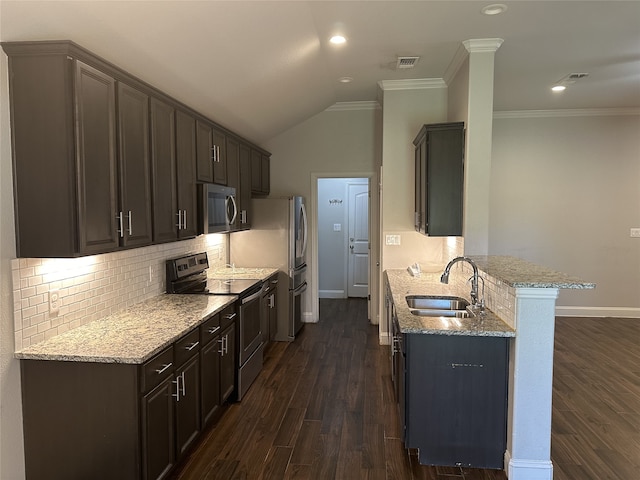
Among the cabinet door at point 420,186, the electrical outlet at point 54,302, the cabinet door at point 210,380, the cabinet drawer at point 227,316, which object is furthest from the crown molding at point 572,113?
the electrical outlet at point 54,302

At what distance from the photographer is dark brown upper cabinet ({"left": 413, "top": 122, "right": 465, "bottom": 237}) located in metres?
3.82

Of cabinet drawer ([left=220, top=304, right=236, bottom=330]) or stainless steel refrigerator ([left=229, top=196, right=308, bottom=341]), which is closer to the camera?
cabinet drawer ([left=220, top=304, right=236, bottom=330])

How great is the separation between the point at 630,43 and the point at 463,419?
336cm

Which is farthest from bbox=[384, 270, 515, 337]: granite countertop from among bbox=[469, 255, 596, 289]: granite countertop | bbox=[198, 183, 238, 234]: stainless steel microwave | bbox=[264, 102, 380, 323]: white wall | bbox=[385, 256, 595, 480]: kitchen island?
bbox=[264, 102, 380, 323]: white wall

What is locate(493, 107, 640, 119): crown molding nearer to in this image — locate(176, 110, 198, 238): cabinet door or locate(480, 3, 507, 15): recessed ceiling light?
locate(480, 3, 507, 15): recessed ceiling light

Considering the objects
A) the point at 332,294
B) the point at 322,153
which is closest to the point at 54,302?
the point at 322,153

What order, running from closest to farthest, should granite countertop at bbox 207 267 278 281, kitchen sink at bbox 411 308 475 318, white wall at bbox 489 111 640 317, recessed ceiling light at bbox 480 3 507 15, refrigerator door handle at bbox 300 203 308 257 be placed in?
recessed ceiling light at bbox 480 3 507 15 < kitchen sink at bbox 411 308 475 318 < granite countertop at bbox 207 267 278 281 < refrigerator door handle at bbox 300 203 308 257 < white wall at bbox 489 111 640 317

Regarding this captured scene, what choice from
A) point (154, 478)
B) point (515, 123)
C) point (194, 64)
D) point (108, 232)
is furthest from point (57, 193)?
point (515, 123)

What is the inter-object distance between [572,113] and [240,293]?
5337 mm

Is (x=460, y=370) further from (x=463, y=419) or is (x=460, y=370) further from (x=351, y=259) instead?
(x=351, y=259)

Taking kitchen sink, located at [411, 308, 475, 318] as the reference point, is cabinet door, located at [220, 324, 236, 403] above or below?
below

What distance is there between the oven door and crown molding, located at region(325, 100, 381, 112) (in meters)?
2.94

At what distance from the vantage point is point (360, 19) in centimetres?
313

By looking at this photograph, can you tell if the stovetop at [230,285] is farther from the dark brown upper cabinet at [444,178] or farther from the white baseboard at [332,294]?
the white baseboard at [332,294]
